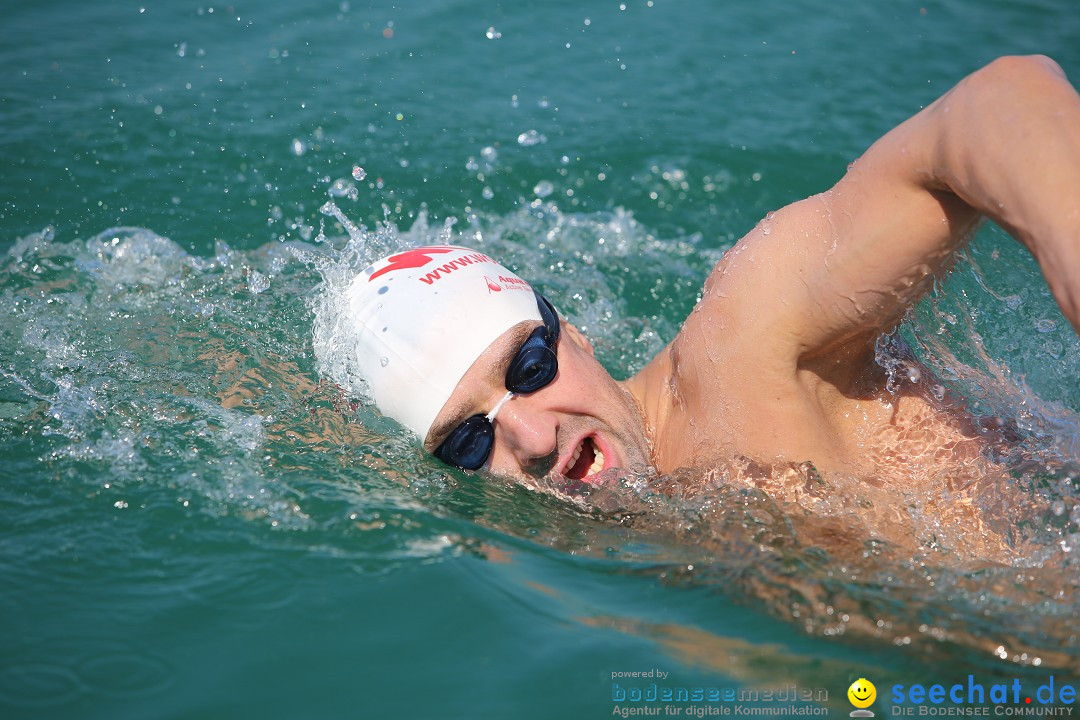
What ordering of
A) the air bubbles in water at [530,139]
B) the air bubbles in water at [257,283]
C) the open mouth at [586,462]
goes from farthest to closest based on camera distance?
the air bubbles in water at [530,139]
the air bubbles in water at [257,283]
the open mouth at [586,462]

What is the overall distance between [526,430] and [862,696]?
122 centimetres

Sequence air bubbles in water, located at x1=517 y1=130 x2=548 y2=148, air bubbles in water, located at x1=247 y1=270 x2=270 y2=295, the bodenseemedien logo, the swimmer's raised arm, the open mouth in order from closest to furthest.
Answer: the swimmer's raised arm → the bodenseemedien logo → the open mouth → air bubbles in water, located at x1=247 y1=270 x2=270 y2=295 → air bubbles in water, located at x1=517 y1=130 x2=548 y2=148

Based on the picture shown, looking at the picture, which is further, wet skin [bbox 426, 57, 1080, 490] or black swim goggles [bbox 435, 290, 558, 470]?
black swim goggles [bbox 435, 290, 558, 470]

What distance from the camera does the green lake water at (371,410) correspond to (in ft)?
7.84

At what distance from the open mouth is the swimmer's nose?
0.21 metres

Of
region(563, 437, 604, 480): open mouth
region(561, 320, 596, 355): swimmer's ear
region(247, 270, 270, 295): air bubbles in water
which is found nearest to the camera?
region(563, 437, 604, 480): open mouth

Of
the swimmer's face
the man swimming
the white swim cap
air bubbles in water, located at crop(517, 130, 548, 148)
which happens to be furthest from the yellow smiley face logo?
air bubbles in water, located at crop(517, 130, 548, 148)

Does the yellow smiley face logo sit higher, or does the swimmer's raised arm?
the swimmer's raised arm

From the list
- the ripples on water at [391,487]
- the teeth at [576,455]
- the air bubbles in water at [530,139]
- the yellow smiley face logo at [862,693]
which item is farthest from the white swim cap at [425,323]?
the air bubbles in water at [530,139]

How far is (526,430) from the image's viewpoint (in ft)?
9.77

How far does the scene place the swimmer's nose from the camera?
297 cm

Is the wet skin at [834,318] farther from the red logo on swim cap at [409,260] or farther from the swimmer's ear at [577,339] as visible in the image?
the red logo on swim cap at [409,260]

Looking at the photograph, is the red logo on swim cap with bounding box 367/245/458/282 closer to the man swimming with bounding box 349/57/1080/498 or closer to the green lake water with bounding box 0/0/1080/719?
the man swimming with bounding box 349/57/1080/498

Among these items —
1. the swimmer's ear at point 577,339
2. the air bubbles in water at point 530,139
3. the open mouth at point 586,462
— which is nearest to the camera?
the open mouth at point 586,462
